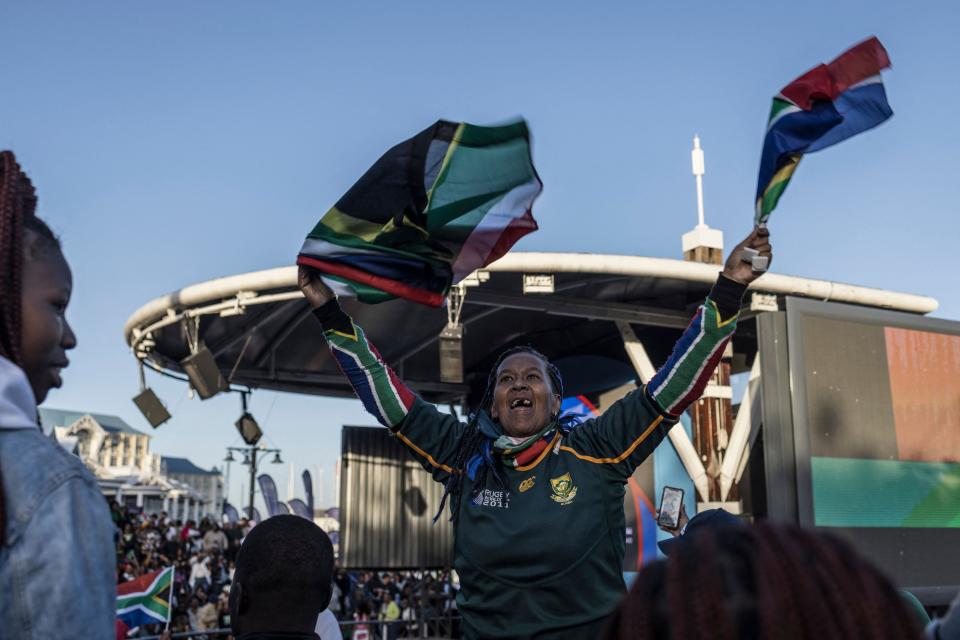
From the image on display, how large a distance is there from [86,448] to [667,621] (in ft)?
341

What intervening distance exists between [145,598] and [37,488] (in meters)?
7.04

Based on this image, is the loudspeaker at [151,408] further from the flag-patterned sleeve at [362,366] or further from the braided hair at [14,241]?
the braided hair at [14,241]

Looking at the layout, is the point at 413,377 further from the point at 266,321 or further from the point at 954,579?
the point at 954,579

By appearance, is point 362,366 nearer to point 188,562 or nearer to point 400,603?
point 188,562

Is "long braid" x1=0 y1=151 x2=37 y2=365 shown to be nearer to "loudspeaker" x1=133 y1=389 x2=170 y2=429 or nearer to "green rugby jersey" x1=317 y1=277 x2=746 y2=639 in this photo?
"green rugby jersey" x1=317 y1=277 x2=746 y2=639

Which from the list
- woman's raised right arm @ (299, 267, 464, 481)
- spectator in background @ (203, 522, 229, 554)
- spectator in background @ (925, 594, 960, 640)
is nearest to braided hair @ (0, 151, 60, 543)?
spectator in background @ (925, 594, 960, 640)

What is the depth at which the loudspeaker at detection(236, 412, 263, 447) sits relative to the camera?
506 inches

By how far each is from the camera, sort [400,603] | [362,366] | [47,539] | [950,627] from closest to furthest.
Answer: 1. [47,539]
2. [950,627]
3. [362,366]
4. [400,603]

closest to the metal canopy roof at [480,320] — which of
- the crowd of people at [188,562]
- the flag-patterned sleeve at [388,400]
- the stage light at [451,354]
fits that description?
the stage light at [451,354]

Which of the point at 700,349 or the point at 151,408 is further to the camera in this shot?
the point at 151,408

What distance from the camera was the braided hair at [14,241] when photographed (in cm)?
144

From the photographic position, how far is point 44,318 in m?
1.50

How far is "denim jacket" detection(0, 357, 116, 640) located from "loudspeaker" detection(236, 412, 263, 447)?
38.9ft

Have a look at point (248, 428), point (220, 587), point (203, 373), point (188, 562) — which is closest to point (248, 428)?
point (248, 428)
